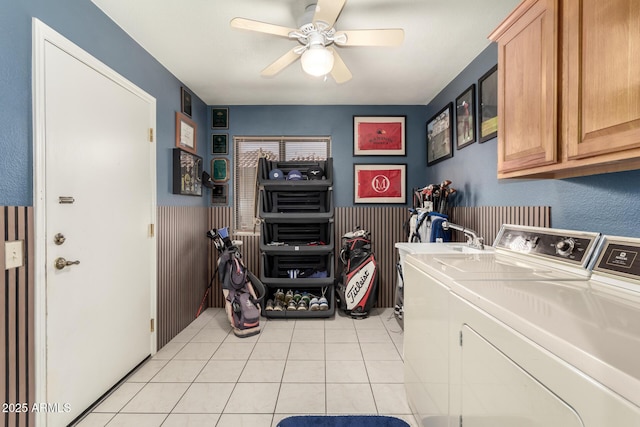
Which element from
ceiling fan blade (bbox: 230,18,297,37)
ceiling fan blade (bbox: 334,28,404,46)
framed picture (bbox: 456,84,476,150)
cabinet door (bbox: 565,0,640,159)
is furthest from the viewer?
framed picture (bbox: 456,84,476,150)

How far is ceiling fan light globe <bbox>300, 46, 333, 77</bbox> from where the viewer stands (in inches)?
74.4

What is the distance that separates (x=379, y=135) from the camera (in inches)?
147

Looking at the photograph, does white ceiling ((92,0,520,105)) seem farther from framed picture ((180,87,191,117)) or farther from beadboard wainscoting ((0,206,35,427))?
beadboard wainscoting ((0,206,35,427))

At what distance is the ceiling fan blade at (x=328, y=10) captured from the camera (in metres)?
1.57

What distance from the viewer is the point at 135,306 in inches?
88.5

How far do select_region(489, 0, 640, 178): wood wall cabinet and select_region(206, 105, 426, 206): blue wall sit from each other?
84.6 inches

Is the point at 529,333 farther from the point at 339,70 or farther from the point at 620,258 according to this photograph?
the point at 339,70

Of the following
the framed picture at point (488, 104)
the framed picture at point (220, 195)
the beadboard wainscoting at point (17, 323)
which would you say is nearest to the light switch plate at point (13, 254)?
the beadboard wainscoting at point (17, 323)

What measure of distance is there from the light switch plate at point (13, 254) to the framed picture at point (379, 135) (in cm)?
317

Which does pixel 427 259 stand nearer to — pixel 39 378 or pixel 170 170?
pixel 39 378

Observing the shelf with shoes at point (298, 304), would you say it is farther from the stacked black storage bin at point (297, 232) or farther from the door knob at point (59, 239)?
the door knob at point (59, 239)

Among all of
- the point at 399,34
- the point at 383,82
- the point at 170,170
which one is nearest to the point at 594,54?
the point at 399,34

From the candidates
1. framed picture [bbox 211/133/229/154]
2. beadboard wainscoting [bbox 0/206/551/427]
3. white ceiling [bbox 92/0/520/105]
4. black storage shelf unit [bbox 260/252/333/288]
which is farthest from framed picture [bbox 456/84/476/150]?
framed picture [bbox 211/133/229/154]

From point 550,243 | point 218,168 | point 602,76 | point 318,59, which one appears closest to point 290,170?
point 218,168
